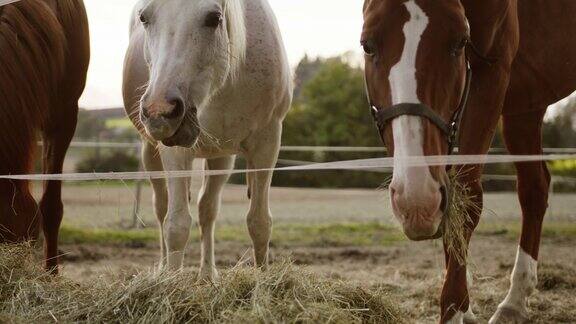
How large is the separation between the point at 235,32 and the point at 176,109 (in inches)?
33.0

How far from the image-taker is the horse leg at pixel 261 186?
4.13m

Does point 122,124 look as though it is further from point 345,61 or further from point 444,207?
point 444,207

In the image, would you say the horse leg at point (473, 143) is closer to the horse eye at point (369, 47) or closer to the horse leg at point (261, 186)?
the horse eye at point (369, 47)

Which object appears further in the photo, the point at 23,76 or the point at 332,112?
the point at 332,112

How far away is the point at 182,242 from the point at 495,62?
6.12 feet

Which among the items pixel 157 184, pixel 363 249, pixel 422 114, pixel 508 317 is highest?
pixel 422 114

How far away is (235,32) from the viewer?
12.1ft

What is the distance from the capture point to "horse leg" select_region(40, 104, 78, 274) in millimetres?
4488

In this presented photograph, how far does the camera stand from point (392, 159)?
2646 millimetres

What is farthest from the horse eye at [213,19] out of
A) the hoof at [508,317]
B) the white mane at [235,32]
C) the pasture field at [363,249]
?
the hoof at [508,317]

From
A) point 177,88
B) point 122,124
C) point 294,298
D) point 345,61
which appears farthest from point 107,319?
point 122,124

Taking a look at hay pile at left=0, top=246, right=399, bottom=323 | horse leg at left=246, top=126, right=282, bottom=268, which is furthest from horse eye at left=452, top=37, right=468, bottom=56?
horse leg at left=246, top=126, right=282, bottom=268

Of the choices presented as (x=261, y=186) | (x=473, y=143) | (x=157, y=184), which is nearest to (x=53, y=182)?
(x=157, y=184)

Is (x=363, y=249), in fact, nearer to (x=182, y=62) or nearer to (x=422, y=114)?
→ (x=182, y=62)
